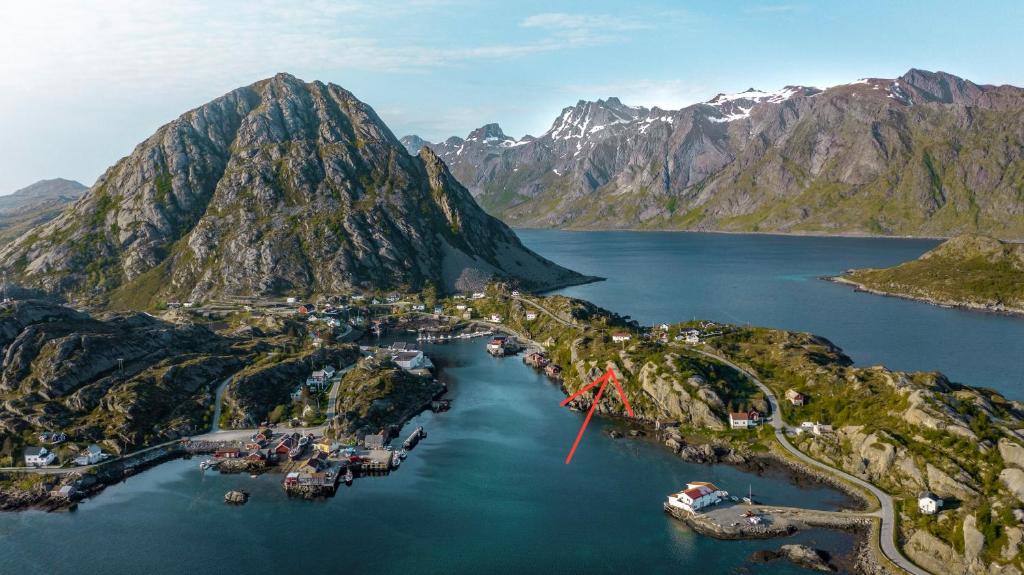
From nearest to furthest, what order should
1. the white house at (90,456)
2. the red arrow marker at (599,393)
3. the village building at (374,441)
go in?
1. the white house at (90,456)
2. the village building at (374,441)
3. the red arrow marker at (599,393)

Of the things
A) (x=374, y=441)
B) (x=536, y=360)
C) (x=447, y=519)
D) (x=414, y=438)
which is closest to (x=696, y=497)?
(x=447, y=519)

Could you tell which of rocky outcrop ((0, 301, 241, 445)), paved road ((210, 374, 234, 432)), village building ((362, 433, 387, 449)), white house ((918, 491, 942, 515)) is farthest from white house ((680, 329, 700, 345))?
rocky outcrop ((0, 301, 241, 445))

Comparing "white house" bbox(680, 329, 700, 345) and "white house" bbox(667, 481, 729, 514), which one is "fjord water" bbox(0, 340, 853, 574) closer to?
"white house" bbox(667, 481, 729, 514)

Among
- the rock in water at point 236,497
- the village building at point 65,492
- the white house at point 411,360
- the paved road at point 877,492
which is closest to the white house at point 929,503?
the paved road at point 877,492

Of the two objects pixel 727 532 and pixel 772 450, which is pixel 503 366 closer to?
pixel 772 450

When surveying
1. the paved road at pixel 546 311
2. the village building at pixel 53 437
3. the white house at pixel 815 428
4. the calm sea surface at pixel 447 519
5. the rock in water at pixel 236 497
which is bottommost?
the calm sea surface at pixel 447 519

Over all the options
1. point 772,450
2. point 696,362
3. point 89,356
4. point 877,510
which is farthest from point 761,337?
point 89,356

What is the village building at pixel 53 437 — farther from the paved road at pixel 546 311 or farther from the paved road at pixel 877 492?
the paved road at pixel 877 492

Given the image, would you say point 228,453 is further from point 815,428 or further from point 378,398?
point 815,428
